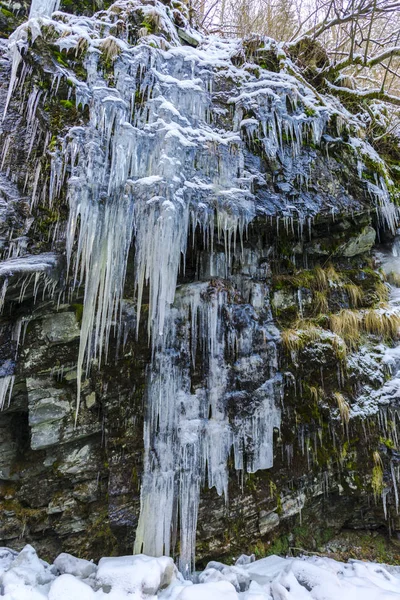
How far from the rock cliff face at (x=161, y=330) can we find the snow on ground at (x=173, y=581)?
40 centimetres

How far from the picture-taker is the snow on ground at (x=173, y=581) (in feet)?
8.35

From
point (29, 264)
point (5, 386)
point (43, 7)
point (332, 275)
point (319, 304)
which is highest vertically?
point (43, 7)

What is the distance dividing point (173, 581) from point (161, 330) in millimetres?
2188

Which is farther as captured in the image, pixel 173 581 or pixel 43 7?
pixel 43 7

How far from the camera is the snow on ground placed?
2545 millimetres

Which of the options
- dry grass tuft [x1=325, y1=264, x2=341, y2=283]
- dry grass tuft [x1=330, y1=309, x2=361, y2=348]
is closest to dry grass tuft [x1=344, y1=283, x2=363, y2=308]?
dry grass tuft [x1=325, y1=264, x2=341, y2=283]

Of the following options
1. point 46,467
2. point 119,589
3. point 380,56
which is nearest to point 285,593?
point 119,589

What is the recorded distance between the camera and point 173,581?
282 centimetres

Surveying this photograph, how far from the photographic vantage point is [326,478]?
156 inches

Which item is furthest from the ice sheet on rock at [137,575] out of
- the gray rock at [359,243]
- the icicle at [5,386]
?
the gray rock at [359,243]

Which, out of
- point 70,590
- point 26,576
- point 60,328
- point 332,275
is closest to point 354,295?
point 332,275

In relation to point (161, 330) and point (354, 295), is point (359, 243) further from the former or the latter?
point (161, 330)

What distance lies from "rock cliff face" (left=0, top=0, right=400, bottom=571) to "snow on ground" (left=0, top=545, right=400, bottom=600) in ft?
1.32

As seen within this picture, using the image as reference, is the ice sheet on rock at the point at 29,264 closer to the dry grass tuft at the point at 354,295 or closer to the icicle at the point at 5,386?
the icicle at the point at 5,386
